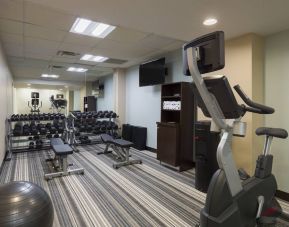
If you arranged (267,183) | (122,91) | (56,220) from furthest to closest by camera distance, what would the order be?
1. (122,91)
2. (56,220)
3. (267,183)

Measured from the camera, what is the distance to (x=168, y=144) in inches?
164

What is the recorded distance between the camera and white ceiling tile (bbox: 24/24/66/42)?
3392mm

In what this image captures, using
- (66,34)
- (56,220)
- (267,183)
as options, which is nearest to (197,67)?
(267,183)

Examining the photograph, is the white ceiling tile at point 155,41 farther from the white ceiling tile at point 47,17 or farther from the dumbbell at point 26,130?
the dumbbell at point 26,130

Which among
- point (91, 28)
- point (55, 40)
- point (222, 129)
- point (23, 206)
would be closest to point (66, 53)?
point (55, 40)

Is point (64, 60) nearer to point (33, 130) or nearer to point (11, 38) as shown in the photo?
point (11, 38)

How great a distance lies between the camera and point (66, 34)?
3.65 meters

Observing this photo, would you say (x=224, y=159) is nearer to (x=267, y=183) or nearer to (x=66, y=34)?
(x=267, y=183)

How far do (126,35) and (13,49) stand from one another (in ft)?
9.67

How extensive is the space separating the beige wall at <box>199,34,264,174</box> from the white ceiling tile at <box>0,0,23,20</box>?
3.12 metres

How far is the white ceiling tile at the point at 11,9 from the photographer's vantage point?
2584 mm

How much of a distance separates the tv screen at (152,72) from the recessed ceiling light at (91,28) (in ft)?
5.43

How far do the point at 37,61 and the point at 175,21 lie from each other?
4.88 metres

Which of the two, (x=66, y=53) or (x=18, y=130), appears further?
(x=18, y=130)
